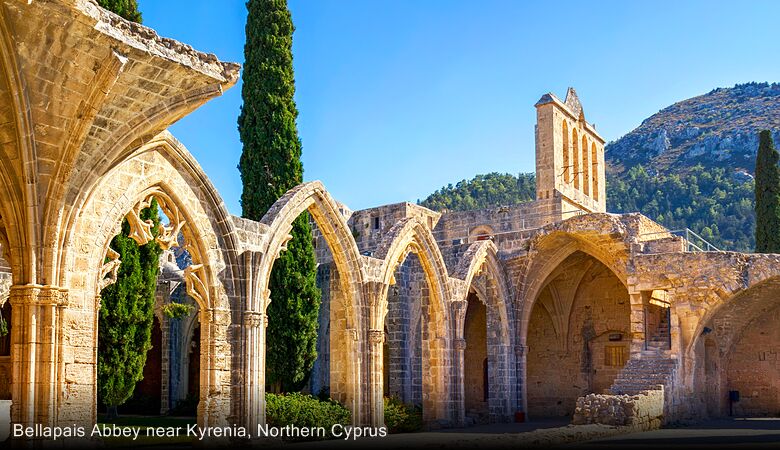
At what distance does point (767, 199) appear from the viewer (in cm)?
2312

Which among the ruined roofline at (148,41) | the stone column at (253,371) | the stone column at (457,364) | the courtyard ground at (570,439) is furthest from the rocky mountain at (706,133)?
the ruined roofline at (148,41)

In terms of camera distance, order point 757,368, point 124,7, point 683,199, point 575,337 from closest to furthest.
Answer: point 124,7 → point 757,368 → point 575,337 → point 683,199

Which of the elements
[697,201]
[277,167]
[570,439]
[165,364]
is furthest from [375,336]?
[697,201]

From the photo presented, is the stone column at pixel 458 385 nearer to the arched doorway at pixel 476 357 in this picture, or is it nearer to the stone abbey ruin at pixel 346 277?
the stone abbey ruin at pixel 346 277

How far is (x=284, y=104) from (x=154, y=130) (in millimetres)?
5399

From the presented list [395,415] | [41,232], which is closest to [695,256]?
[395,415]

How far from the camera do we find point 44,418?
938 centimetres

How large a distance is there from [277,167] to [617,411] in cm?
719

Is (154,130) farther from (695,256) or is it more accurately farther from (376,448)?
(695,256)

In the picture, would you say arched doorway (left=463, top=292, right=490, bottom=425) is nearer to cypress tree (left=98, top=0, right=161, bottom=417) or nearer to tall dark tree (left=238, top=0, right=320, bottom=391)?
tall dark tree (left=238, top=0, right=320, bottom=391)

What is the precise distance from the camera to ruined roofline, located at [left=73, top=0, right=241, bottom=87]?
822 centimetres

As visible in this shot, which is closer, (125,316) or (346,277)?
(125,316)

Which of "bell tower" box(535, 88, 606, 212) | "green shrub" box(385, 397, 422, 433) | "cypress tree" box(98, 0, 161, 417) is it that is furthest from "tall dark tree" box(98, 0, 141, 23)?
"bell tower" box(535, 88, 606, 212)

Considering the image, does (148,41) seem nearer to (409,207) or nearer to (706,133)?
(409,207)
